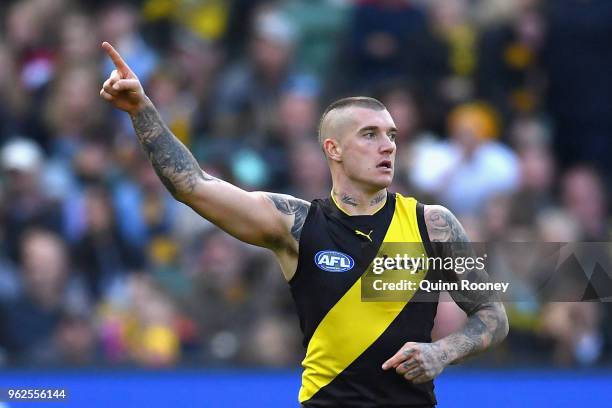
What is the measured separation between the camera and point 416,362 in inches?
232

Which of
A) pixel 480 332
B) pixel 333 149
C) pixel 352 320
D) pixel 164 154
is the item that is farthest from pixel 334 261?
pixel 164 154

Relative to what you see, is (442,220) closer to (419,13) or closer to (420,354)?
(420,354)

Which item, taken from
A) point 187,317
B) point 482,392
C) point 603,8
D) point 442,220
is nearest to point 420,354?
point 442,220

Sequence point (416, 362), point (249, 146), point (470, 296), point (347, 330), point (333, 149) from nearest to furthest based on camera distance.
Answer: point (416, 362), point (347, 330), point (470, 296), point (333, 149), point (249, 146)

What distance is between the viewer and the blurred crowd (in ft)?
33.4

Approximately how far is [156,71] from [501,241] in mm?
3973

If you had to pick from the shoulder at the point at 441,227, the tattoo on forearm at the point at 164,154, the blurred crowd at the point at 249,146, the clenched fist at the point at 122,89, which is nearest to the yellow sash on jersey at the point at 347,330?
the shoulder at the point at 441,227

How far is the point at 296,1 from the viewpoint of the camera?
1277 centimetres

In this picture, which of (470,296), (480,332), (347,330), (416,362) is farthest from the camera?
(470,296)

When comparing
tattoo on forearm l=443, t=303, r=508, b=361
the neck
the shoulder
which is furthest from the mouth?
tattoo on forearm l=443, t=303, r=508, b=361

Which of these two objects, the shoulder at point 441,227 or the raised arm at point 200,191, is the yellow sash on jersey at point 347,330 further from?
the raised arm at point 200,191

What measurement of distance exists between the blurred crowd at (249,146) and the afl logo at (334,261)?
3595 millimetres

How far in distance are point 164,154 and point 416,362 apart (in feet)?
5.00

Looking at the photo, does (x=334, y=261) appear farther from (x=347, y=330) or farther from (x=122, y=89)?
(x=122, y=89)
